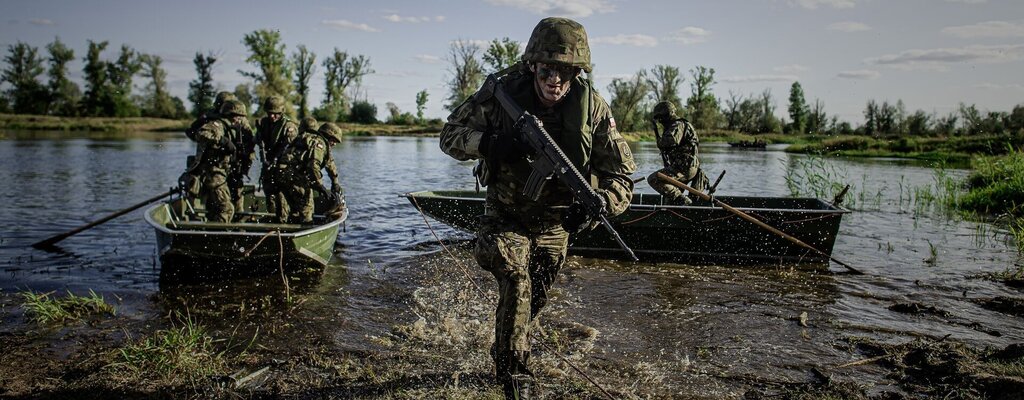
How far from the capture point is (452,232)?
1227 centimetres

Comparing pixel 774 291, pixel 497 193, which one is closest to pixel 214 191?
pixel 497 193

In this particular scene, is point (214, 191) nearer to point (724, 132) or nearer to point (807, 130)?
point (724, 132)

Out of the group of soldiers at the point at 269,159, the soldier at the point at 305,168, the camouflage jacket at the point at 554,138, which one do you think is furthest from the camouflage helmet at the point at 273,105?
the camouflage jacket at the point at 554,138

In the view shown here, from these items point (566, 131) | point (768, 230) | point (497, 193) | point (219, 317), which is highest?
point (566, 131)

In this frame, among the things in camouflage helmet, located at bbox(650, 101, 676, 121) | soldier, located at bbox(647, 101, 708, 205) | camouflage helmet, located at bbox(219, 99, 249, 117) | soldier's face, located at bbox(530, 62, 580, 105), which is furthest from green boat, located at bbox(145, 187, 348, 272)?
camouflage helmet, located at bbox(650, 101, 676, 121)

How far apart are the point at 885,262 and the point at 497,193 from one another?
27.3ft

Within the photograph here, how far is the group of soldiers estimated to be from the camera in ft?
31.2

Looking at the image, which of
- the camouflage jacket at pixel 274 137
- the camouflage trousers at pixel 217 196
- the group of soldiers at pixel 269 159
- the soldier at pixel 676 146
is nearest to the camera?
the group of soldiers at pixel 269 159

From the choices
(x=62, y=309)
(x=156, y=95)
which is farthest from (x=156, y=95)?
(x=62, y=309)

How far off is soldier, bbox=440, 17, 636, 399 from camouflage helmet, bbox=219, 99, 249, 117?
6.51m

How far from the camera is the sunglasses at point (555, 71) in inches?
167

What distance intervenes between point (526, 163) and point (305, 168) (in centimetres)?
592

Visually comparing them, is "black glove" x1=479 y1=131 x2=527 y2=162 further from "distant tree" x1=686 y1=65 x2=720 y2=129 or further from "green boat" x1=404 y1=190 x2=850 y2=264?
"distant tree" x1=686 y1=65 x2=720 y2=129

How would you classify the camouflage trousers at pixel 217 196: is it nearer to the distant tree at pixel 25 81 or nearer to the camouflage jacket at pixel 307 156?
the camouflage jacket at pixel 307 156
